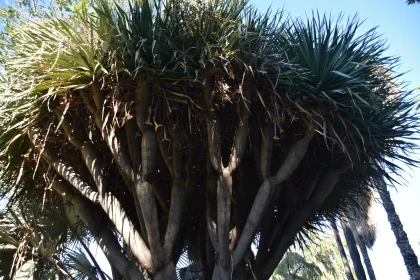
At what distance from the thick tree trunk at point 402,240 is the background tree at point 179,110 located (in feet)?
13.5

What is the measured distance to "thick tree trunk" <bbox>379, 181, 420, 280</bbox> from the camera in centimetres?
795

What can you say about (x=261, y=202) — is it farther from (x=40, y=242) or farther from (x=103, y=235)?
(x=40, y=242)

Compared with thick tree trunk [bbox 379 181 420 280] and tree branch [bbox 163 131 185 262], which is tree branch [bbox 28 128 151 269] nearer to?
tree branch [bbox 163 131 185 262]

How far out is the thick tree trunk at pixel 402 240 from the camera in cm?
795

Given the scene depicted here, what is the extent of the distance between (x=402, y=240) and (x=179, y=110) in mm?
5870

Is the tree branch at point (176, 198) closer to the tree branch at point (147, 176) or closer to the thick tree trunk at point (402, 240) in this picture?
the tree branch at point (147, 176)

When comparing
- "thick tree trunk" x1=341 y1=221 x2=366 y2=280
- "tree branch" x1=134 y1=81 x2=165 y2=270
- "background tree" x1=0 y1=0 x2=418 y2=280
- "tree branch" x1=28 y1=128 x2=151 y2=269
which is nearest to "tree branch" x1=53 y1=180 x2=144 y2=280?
"background tree" x1=0 y1=0 x2=418 y2=280

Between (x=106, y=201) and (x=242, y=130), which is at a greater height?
(x=242, y=130)

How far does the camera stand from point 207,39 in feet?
13.5

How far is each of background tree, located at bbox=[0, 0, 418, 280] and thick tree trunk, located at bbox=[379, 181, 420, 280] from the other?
4.12m

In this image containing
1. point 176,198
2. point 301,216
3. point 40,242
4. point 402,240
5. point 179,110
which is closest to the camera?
point 176,198

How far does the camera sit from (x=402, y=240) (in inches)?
324

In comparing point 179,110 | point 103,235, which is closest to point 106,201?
point 103,235

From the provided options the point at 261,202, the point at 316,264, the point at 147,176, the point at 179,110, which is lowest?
the point at 261,202
